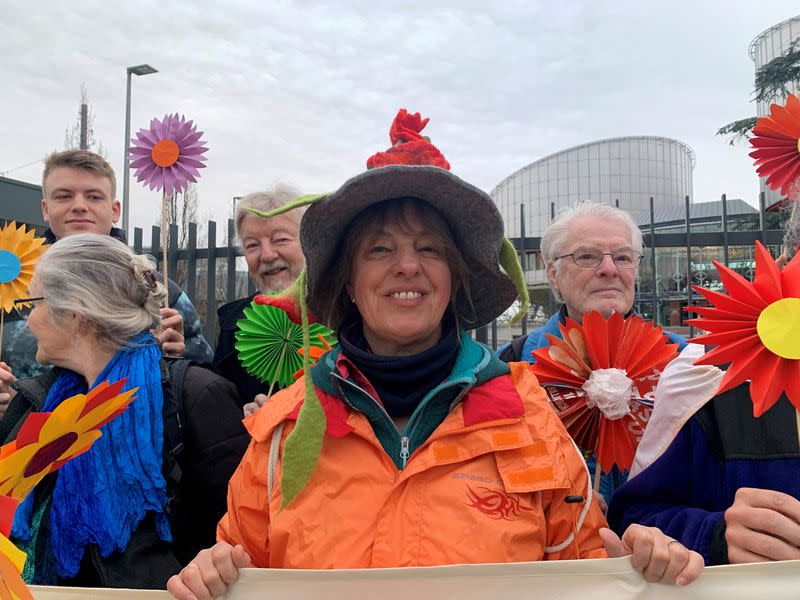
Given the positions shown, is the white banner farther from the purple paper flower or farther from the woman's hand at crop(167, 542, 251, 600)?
the purple paper flower

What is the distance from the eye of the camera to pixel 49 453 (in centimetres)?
131

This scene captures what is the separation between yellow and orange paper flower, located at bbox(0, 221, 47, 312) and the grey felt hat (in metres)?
1.29

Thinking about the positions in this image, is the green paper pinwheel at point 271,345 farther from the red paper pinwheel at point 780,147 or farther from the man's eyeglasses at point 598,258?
the red paper pinwheel at point 780,147

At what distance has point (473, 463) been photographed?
55.6 inches

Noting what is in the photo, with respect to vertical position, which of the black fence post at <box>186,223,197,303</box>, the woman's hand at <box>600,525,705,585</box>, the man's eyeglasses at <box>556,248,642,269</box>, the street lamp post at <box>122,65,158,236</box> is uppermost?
the street lamp post at <box>122,65,158,236</box>

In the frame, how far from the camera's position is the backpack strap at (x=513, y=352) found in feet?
9.19

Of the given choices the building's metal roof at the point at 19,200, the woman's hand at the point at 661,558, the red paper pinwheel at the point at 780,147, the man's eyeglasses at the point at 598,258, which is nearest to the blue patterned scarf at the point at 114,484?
the woman's hand at the point at 661,558

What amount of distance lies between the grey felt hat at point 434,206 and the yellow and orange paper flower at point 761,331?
625 millimetres

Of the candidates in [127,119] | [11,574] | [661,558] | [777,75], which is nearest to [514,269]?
[661,558]

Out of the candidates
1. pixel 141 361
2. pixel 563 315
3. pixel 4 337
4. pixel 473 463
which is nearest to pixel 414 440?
pixel 473 463

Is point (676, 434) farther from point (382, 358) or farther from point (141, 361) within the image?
point (141, 361)

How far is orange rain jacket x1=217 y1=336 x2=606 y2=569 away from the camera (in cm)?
134

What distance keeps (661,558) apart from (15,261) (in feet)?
7.75

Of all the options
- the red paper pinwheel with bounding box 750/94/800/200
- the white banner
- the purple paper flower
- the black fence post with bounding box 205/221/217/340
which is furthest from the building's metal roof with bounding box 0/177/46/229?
the red paper pinwheel with bounding box 750/94/800/200
